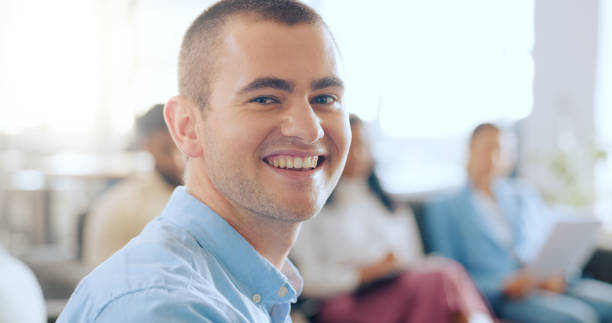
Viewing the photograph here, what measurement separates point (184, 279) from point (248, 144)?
171 mm

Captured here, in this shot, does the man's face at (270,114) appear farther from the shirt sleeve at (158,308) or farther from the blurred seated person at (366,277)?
the blurred seated person at (366,277)

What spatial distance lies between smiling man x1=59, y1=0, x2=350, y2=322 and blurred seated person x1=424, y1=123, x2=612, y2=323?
5.54ft


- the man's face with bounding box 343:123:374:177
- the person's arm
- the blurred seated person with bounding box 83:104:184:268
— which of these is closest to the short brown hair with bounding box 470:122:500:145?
the person's arm

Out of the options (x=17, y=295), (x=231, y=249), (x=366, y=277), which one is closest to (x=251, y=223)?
(x=231, y=249)

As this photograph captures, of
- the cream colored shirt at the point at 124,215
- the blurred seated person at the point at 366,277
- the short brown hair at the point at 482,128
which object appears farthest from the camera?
the short brown hair at the point at 482,128

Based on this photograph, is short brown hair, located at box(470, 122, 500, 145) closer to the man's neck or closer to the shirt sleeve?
the man's neck

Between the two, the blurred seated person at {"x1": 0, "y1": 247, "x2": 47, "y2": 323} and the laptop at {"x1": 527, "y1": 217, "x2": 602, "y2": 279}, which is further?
the laptop at {"x1": 527, "y1": 217, "x2": 602, "y2": 279}

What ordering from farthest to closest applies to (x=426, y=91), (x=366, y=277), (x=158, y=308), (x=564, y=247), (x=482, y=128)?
(x=426, y=91), (x=482, y=128), (x=564, y=247), (x=366, y=277), (x=158, y=308)

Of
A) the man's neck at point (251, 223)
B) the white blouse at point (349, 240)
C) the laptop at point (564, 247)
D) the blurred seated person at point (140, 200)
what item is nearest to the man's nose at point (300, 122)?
the man's neck at point (251, 223)

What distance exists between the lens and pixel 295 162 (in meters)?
0.63

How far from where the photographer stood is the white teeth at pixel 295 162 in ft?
2.04

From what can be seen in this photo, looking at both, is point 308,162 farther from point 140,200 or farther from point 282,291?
point 140,200

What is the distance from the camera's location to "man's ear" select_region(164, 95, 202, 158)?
66cm

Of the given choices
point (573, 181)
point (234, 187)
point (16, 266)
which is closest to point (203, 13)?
point (234, 187)
